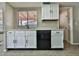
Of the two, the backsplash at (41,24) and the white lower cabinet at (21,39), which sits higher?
the backsplash at (41,24)

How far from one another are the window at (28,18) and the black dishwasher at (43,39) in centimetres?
27

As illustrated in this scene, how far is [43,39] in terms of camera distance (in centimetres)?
286

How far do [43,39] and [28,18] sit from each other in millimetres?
595

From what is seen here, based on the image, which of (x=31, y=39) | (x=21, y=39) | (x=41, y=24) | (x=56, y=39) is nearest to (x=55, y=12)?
(x=41, y=24)

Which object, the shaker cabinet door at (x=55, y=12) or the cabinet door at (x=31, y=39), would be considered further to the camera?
the cabinet door at (x=31, y=39)

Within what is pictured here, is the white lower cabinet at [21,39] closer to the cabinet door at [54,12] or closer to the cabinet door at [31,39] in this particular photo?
the cabinet door at [31,39]

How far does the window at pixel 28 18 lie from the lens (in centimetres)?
255

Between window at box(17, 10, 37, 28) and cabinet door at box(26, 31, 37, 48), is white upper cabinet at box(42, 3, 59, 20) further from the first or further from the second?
cabinet door at box(26, 31, 37, 48)

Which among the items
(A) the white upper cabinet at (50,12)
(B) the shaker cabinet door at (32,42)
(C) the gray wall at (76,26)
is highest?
(A) the white upper cabinet at (50,12)

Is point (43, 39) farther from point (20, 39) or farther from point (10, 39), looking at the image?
point (10, 39)

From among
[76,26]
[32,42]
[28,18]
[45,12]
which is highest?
[45,12]

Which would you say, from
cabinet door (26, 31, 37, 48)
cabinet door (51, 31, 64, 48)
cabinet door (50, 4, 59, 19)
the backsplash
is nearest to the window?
the backsplash

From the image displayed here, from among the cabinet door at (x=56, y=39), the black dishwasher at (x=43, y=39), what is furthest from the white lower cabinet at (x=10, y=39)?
the cabinet door at (x=56, y=39)

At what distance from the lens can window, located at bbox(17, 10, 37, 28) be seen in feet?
8.38
